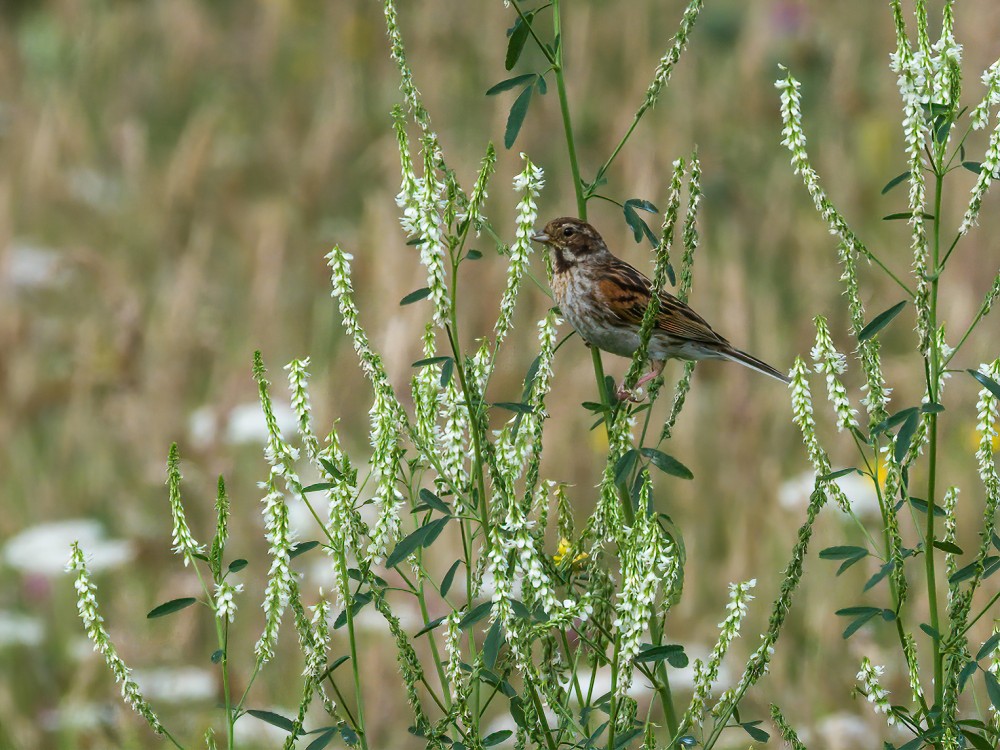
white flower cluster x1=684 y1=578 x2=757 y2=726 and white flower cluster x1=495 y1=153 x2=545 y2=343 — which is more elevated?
white flower cluster x1=495 y1=153 x2=545 y2=343

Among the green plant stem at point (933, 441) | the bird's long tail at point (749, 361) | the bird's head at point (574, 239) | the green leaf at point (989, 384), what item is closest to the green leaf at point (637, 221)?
the green plant stem at point (933, 441)

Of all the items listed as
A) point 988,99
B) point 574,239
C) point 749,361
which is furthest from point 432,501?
point 749,361

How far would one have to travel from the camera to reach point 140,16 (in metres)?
11.5

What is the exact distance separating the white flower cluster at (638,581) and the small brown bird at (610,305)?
4.45ft

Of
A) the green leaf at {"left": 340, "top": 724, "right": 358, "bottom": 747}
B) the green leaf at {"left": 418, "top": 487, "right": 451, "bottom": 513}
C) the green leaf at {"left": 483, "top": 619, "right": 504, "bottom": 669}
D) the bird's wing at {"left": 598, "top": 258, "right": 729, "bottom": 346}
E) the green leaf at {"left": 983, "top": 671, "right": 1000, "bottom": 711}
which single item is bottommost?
the green leaf at {"left": 340, "top": 724, "right": 358, "bottom": 747}

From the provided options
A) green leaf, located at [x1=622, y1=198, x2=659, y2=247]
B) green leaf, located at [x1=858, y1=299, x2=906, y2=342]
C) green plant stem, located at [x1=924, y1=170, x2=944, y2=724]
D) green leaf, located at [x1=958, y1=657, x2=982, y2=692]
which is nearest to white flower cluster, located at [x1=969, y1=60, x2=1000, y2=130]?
green plant stem, located at [x1=924, y1=170, x2=944, y2=724]

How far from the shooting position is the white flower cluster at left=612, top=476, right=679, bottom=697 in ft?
6.32

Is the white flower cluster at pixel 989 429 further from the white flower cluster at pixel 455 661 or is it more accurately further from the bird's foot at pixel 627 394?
the white flower cluster at pixel 455 661

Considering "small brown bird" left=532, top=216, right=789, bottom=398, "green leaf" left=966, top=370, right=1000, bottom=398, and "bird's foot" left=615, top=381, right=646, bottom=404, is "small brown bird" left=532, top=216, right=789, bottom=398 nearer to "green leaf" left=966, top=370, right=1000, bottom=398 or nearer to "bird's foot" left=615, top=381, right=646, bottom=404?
"bird's foot" left=615, top=381, right=646, bottom=404

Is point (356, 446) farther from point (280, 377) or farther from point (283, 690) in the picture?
point (283, 690)

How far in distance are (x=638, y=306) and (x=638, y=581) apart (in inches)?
67.0

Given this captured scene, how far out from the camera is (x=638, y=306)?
11.7 ft

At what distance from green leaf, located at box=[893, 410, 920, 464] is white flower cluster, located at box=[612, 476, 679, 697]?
1.29ft

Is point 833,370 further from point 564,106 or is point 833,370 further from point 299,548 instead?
point 299,548
